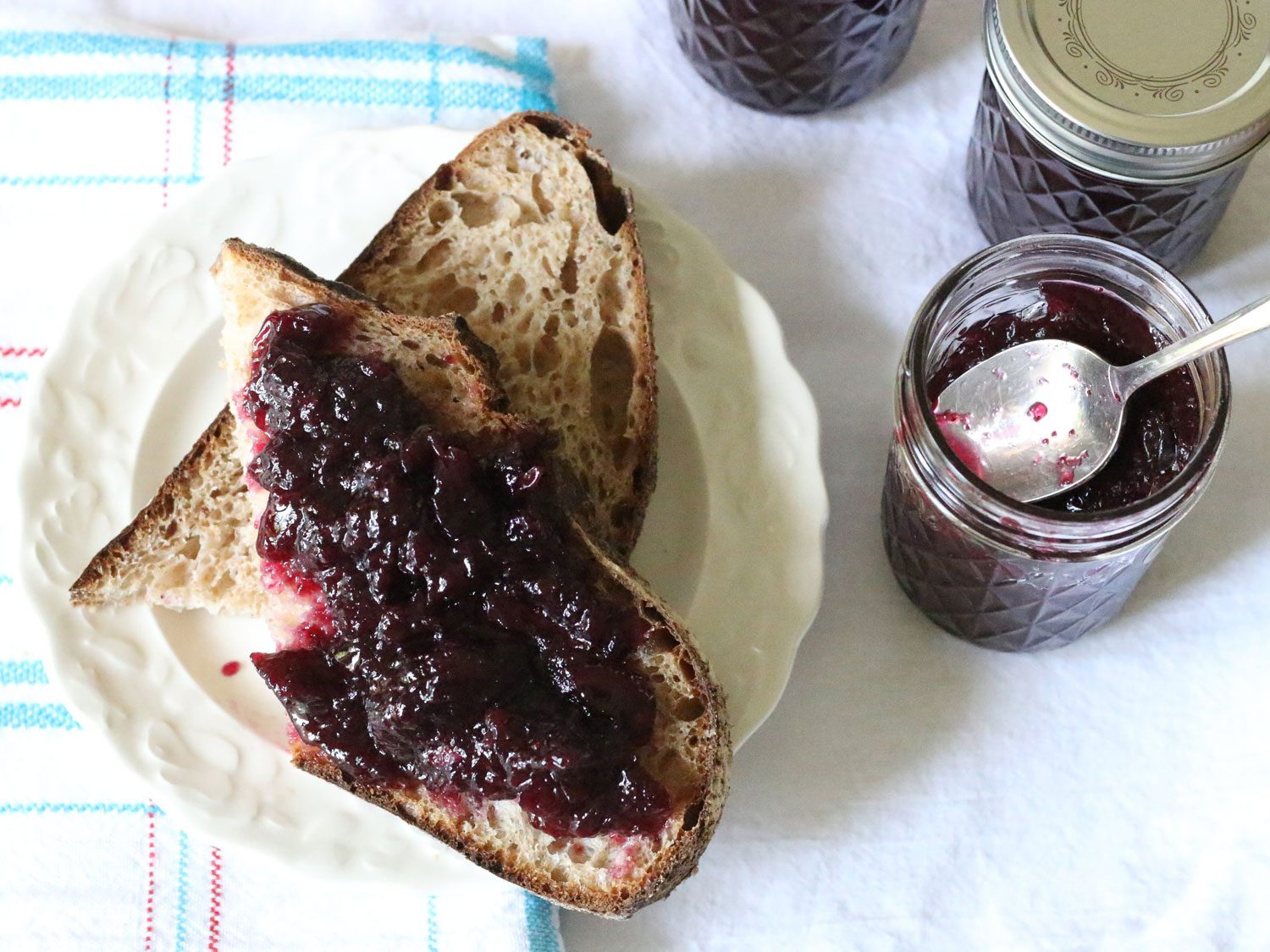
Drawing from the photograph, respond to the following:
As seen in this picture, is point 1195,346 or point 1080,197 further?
point 1080,197

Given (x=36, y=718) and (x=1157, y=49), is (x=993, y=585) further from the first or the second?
(x=36, y=718)

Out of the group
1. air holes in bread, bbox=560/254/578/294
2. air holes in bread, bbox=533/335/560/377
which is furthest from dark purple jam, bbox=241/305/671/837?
air holes in bread, bbox=560/254/578/294

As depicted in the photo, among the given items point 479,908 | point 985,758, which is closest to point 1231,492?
point 985,758

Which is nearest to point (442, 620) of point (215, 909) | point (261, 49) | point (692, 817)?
point (692, 817)

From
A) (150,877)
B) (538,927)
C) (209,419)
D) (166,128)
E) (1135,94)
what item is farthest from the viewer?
(166,128)

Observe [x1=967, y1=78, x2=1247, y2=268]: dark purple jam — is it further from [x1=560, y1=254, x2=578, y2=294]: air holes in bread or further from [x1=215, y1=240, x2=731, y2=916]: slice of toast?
[x1=215, y1=240, x2=731, y2=916]: slice of toast

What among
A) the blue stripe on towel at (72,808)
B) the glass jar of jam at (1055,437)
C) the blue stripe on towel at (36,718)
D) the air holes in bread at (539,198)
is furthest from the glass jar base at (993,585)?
the blue stripe on towel at (36,718)
